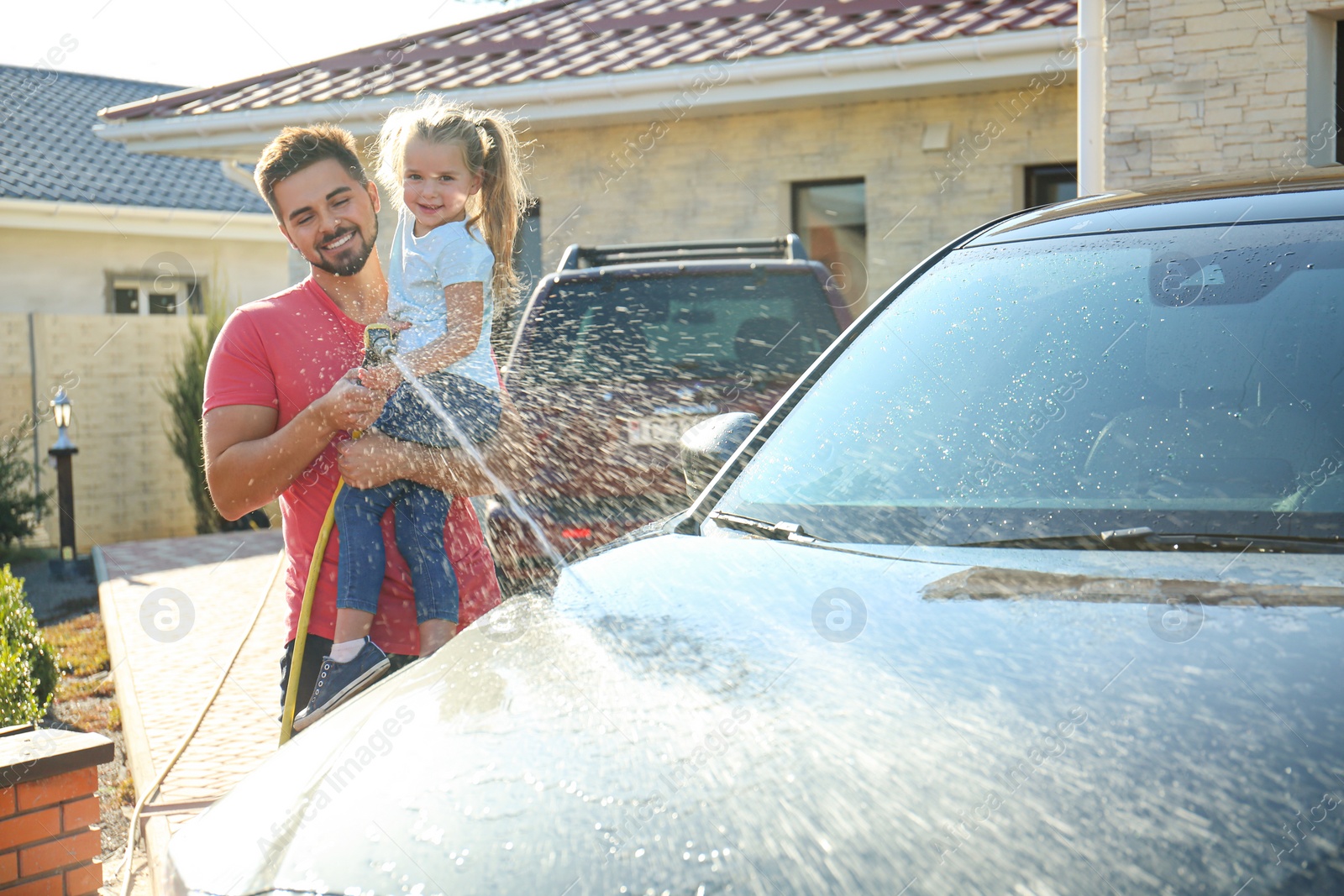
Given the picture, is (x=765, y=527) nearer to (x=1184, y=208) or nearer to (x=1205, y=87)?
(x=1184, y=208)

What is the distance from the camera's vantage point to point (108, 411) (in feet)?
49.2

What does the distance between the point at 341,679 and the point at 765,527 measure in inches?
44.3

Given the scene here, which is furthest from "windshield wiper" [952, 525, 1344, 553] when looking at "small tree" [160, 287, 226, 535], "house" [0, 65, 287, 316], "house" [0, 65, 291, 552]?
"house" [0, 65, 287, 316]

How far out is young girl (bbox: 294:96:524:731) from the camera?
2.86 meters

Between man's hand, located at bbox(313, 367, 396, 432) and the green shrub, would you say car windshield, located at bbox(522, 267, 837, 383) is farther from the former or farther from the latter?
man's hand, located at bbox(313, 367, 396, 432)

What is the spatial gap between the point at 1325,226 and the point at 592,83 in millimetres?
8675

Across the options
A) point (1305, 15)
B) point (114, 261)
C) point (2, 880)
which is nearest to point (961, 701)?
point (2, 880)

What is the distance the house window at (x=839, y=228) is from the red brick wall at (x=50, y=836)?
26.7 feet

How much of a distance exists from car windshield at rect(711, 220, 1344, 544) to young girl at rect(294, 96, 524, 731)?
845mm

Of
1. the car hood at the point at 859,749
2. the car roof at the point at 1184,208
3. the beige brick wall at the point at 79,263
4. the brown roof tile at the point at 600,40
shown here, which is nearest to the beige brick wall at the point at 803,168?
the brown roof tile at the point at 600,40

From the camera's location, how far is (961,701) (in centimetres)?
149

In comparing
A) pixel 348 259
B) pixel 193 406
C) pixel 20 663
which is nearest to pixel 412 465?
pixel 348 259

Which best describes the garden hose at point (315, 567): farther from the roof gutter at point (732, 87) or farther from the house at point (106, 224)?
the house at point (106, 224)

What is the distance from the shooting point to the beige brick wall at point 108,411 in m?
14.1
